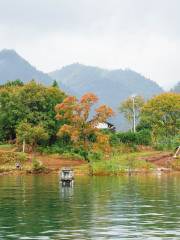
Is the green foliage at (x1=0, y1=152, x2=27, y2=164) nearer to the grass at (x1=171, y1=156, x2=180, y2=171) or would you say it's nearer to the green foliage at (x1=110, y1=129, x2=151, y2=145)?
the green foliage at (x1=110, y1=129, x2=151, y2=145)

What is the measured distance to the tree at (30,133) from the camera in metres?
89.5

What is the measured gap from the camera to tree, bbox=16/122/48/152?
89.5m

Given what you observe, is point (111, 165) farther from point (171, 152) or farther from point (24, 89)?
point (24, 89)

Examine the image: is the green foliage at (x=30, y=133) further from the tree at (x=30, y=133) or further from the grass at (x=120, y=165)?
the grass at (x=120, y=165)

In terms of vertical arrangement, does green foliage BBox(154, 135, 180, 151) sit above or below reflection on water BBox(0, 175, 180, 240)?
above

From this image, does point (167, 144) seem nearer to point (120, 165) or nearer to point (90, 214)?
point (120, 165)

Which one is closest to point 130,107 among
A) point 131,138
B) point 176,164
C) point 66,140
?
point 131,138

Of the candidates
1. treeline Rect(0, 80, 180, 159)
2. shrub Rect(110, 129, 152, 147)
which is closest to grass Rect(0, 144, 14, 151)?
treeline Rect(0, 80, 180, 159)

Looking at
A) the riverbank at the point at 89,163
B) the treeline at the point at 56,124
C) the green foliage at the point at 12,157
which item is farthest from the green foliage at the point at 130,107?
the green foliage at the point at 12,157

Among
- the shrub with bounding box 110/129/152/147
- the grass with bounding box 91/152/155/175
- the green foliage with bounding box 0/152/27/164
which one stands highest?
the shrub with bounding box 110/129/152/147

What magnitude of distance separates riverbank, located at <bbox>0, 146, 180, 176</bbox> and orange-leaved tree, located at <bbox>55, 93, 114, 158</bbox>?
286 centimetres

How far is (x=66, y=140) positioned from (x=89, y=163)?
54.3 feet

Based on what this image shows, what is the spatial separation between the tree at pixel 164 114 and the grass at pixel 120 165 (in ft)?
117

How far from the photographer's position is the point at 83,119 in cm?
8681
